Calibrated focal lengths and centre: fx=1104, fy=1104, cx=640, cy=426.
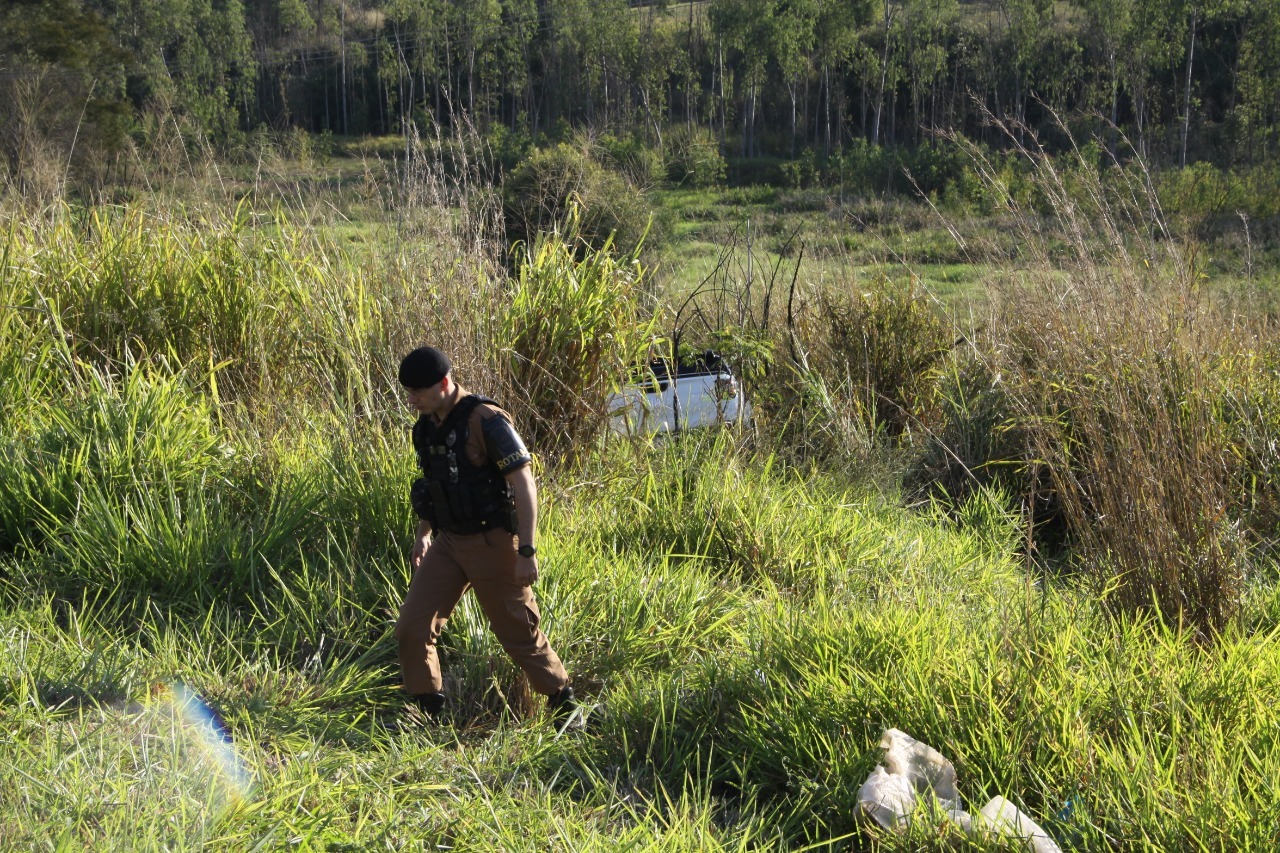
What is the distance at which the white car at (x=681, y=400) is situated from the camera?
615 centimetres

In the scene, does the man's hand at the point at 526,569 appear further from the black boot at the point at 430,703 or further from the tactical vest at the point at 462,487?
the black boot at the point at 430,703

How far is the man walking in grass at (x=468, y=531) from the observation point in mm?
3588

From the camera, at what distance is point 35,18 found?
23.8 metres

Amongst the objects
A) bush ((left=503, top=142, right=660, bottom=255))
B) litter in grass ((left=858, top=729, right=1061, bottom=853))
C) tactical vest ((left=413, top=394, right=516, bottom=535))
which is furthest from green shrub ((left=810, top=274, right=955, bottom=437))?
litter in grass ((left=858, top=729, right=1061, bottom=853))

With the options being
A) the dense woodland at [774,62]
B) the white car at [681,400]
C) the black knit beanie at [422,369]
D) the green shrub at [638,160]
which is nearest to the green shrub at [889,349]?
the white car at [681,400]

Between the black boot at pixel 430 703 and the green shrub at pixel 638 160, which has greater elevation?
the green shrub at pixel 638 160

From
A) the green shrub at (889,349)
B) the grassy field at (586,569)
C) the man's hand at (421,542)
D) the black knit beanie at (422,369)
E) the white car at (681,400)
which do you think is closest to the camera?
the grassy field at (586,569)

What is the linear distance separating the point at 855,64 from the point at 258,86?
24.6 meters

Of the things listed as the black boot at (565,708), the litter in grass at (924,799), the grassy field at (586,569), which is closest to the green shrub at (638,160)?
the grassy field at (586,569)

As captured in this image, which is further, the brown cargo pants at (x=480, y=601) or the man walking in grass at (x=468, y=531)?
the brown cargo pants at (x=480, y=601)

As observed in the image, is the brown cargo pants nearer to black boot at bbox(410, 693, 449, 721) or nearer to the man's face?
black boot at bbox(410, 693, 449, 721)

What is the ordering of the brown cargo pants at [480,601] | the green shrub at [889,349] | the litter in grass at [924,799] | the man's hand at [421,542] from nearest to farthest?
the litter in grass at [924,799] < the brown cargo pants at [480,601] < the man's hand at [421,542] < the green shrub at [889,349]

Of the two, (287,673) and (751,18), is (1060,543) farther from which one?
(751,18)

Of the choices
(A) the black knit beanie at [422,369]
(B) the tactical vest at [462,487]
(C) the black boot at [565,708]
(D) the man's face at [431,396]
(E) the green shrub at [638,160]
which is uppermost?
(E) the green shrub at [638,160]
